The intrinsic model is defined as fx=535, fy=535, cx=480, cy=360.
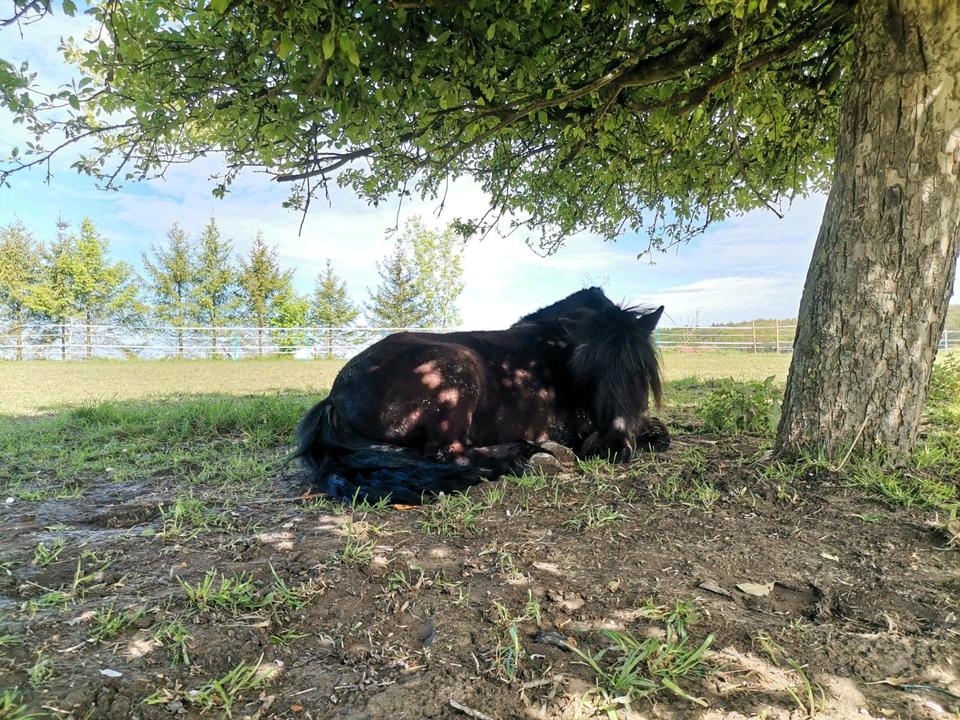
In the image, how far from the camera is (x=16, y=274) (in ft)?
104

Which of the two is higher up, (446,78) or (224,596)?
(446,78)

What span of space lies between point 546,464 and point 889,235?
9.12 feet

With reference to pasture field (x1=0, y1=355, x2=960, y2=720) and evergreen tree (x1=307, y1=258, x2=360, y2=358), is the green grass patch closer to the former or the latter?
pasture field (x1=0, y1=355, x2=960, y2=720)

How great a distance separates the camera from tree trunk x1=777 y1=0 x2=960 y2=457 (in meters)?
3.39

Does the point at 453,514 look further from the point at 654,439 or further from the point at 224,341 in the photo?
the point at 224,341

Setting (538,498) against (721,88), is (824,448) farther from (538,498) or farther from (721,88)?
(721,88)

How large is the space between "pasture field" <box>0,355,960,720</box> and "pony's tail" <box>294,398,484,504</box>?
18cm

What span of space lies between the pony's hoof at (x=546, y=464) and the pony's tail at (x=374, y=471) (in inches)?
19.0

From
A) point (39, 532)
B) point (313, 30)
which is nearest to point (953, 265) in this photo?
point (313, 30)

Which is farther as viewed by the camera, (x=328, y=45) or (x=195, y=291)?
(x=195, y=291)

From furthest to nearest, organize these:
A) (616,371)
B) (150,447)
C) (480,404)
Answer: (150,447)
(616,371)
(480,404)

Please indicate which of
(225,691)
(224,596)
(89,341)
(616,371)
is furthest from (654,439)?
(89,341)

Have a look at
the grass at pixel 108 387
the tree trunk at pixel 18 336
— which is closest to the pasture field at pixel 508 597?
the grass at pixel 108 387

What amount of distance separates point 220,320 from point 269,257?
5434mm
